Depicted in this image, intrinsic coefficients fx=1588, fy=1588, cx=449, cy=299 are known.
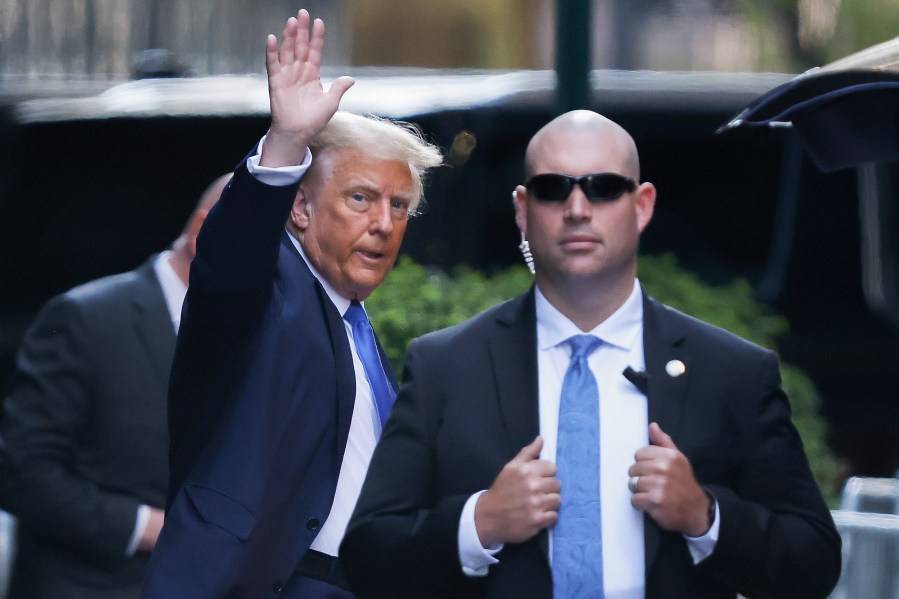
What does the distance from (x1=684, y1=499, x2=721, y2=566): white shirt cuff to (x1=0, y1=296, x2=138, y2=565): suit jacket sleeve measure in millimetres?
2366

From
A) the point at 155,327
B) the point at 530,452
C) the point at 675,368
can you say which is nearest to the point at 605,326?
the point at 675,368

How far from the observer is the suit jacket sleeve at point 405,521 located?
347cm

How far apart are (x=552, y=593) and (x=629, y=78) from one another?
8.32 m

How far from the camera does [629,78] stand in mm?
11383

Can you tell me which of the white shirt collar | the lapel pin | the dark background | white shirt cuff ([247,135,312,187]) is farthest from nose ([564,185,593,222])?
the dark background

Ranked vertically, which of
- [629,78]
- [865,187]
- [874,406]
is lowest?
[874,406]

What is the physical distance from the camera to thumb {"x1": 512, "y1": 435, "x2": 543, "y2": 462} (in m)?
3.41

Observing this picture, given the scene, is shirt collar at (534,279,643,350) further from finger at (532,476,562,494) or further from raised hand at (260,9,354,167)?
raised hand at (260,9,354,167)

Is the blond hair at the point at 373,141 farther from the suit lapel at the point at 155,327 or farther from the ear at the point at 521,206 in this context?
the suit lapel at the point at 155,327

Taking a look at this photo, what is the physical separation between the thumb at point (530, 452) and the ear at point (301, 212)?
2.99ft

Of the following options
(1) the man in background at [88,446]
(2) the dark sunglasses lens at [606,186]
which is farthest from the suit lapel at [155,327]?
(2) the dark sunglasses lens at [606,186]

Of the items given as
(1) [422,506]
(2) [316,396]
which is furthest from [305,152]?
(1) [422,506]

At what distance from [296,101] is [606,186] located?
2.36ft

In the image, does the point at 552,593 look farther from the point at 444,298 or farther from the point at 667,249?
the point at 667,249
